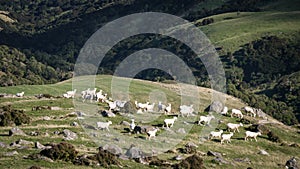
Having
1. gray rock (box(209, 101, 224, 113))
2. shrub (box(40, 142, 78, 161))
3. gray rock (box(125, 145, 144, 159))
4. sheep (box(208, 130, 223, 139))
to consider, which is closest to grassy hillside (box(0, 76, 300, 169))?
shrub (box(40, 142, 78, 161))

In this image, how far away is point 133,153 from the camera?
39.6 metres

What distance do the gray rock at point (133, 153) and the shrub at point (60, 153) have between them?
17.5 ft

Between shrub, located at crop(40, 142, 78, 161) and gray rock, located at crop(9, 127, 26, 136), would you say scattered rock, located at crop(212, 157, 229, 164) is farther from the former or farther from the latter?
gray rock, located at crop(9, 127, 26, 136)

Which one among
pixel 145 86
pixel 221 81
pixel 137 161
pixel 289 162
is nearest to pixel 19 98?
pixel 137 161

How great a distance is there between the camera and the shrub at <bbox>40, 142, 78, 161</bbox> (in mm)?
34844

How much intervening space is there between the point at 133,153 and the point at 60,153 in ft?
22.0

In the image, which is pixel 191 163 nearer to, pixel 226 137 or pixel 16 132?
pixel 226 137

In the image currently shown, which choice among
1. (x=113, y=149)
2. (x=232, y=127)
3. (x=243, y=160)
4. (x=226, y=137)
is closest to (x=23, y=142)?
(x=113, y=149)

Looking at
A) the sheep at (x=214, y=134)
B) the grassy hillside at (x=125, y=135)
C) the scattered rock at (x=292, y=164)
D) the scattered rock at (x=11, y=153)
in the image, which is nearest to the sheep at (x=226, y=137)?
the grassy hillside at (x=125, y=135)

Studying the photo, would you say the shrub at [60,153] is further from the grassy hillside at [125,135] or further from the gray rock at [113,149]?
the gray rock at [113,149]

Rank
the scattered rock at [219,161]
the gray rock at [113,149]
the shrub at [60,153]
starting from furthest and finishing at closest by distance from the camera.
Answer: the scattered rock at [219,161], the gray rock at [113,149], the shrub at [60,153]

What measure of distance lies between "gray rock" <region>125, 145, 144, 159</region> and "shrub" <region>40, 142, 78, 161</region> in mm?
5329

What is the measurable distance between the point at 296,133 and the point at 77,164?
141ft

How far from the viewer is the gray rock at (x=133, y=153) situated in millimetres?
39450
